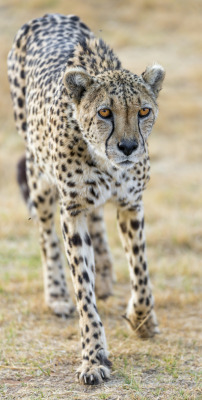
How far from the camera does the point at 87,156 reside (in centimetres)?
333

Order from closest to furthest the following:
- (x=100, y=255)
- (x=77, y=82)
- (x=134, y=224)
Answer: (x=77, y=82)
(x=134, y=224)
(x=100, y=255)

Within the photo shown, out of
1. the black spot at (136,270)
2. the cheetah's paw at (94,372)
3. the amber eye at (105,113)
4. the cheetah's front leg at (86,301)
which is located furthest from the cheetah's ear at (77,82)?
the cheetah's paw at (94,372)

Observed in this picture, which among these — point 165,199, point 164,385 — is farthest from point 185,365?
point 165,199

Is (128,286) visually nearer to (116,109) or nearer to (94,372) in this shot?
(94,372)

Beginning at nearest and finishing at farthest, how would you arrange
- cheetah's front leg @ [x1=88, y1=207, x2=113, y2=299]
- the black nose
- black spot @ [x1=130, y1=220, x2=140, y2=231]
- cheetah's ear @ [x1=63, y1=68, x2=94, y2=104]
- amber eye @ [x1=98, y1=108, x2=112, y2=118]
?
the black nose, amber eye @ [x1=98, y1=108, x2=112, y2=118], cheetah's ear @ [x1=63, y1=68, x2=94, y2=104], black spot @ [x1=130, y1=220, x2=140, y2=231], cheetah's front leg @ [x1=88, y1=207, x2=113, y2=299]

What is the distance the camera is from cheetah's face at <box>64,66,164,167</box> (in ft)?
9.80

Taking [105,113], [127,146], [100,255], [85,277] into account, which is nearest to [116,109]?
[105,113]

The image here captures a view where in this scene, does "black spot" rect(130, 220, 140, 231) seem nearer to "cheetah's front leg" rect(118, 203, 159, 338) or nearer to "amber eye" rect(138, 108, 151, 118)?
"cheetah's front leg" rect(118, 203, 159, 338)

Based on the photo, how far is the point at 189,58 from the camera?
488 inches

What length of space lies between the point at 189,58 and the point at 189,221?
23.0ft

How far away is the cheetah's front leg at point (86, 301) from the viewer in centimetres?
323

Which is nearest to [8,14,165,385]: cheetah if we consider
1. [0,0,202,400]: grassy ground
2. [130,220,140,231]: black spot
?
[130,220,140,231]: black spot

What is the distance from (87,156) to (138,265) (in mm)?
776

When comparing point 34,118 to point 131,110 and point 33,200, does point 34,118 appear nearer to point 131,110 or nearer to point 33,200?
point 33,200
